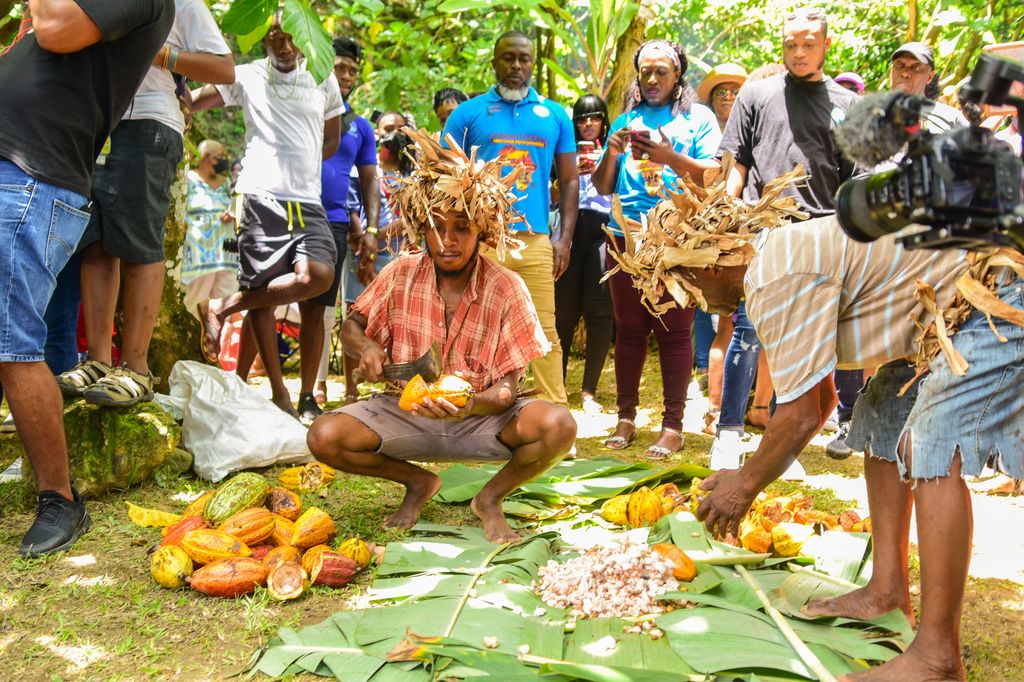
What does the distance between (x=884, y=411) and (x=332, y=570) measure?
6.50 feet

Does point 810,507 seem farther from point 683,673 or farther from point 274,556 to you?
point 274,556

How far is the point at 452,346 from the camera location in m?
4.02

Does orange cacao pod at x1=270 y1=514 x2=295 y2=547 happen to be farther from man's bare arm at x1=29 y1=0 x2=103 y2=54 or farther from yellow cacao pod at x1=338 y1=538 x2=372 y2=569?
man's bare arm at x1=29 y1=0 x2=103 y2=54

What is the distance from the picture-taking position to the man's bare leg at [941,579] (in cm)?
243

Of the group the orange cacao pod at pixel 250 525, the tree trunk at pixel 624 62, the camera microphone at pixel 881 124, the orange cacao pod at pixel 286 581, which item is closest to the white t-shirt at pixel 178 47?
the orange cacao pod at pixel 250 525

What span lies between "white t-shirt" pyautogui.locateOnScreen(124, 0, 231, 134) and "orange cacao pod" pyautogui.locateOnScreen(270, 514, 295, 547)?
6.71 feet

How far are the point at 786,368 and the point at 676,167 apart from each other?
2389mm

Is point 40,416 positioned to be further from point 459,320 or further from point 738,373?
point 738,373

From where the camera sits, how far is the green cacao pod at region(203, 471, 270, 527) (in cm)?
377

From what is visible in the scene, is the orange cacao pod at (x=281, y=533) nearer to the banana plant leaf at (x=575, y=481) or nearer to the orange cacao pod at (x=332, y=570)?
the orange cacao pod at (x=332, y=570)

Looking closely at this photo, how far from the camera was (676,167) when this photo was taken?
489 cm

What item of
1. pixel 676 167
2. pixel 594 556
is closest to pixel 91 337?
pixel 594 556

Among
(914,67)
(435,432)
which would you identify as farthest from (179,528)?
(914,67)

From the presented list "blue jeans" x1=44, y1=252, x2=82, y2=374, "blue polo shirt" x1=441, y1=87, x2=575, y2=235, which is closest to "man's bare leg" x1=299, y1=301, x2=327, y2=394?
"blue polo shirt" x1=441, y1=87, x2=575, y2=235
